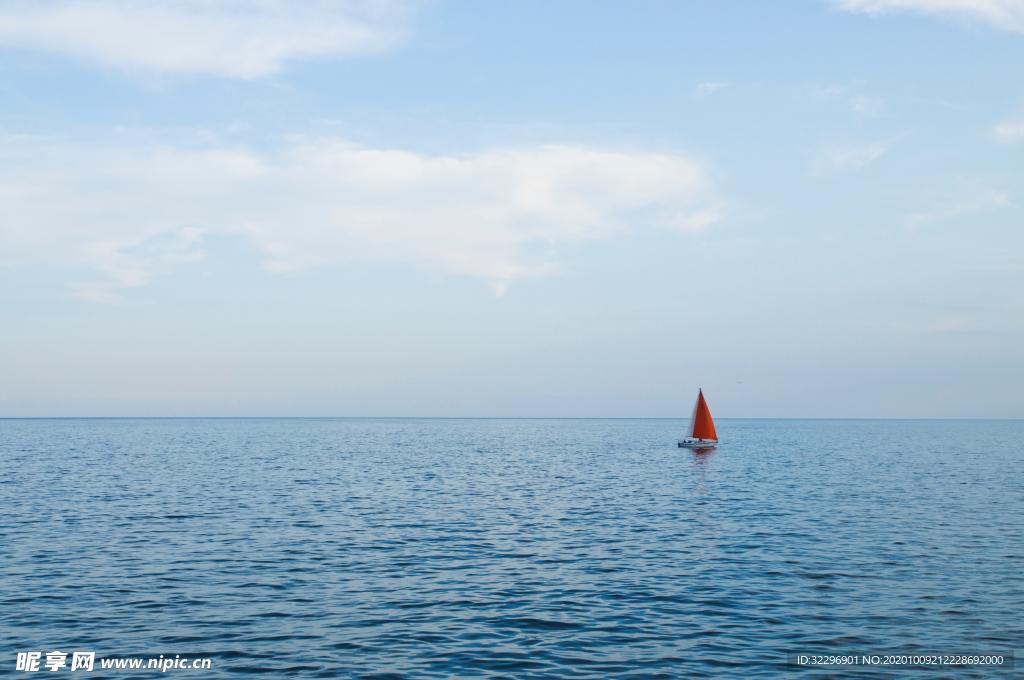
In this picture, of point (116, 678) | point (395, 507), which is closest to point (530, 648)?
point (116, 678)

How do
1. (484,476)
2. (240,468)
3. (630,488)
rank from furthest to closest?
(240,468), (484,476), (630,488)

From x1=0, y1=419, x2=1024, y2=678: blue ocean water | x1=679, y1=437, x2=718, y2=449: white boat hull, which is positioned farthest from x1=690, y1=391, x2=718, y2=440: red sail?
x1=0, y1=419, x2=1024, y2=678: blue ocean water

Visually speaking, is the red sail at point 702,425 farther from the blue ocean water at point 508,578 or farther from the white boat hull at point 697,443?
the blue ocean water at point 508,578

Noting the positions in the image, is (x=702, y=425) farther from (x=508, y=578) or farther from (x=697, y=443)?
(x=508, y=578)

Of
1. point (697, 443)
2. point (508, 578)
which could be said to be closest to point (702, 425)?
point (697, 443)

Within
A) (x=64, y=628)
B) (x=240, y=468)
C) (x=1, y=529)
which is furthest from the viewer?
(x=240, y=468)

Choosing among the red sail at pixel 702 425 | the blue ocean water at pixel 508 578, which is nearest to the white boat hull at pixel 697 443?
the red sail at pixel 702 425

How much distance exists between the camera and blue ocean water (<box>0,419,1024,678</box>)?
20781mm

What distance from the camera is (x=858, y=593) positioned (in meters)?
26.6

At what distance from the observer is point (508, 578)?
2928 centimetres

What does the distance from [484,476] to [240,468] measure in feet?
93.0

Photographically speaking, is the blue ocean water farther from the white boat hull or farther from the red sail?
the white boat hull

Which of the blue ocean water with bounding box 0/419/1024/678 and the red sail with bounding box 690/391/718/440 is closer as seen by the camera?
the blue ocean water with bounding box 0/419/1024/678

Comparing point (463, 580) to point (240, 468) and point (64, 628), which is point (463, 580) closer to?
point (64, 628)
